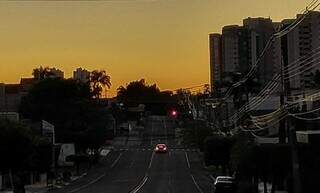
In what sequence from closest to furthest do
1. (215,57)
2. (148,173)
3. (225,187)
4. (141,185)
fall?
(225,187)
(141,185)
(148,173)
(215,57)

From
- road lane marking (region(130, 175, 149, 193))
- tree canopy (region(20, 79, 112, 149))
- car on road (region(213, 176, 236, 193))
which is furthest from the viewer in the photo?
tree canopy (region(20, 79, 112, 149))

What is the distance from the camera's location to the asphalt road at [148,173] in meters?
64.2

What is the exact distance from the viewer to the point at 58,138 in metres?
116

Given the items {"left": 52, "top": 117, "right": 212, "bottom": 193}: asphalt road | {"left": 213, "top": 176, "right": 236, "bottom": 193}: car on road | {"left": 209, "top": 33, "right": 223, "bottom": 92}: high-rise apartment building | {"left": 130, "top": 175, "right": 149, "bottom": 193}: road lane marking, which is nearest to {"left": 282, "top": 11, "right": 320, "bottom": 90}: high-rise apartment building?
{"left": 213, "top": 176, "right": 236, "bottom": 193}: car on road

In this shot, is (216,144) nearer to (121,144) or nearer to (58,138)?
(58,138)

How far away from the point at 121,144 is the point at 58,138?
32921 mm

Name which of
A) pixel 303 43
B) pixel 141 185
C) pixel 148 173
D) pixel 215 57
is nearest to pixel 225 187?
pixel 303 43

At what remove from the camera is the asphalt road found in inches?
2528

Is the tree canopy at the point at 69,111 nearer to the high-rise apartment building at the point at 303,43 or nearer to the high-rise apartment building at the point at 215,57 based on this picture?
the high-rise apartment building at the point at 215,57

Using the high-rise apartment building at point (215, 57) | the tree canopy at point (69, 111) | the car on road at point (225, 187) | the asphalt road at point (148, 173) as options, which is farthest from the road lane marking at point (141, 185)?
the high-rise apartment building at point (215, 57)

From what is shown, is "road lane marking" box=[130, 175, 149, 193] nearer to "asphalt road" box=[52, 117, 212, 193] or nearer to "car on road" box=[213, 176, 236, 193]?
"asphalt road" box=[52, 117, 212, 193]

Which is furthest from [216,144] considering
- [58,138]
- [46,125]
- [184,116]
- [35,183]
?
[184,116]

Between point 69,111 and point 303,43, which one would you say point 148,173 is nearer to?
point 69,111

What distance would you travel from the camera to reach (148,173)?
8694 centimetres
